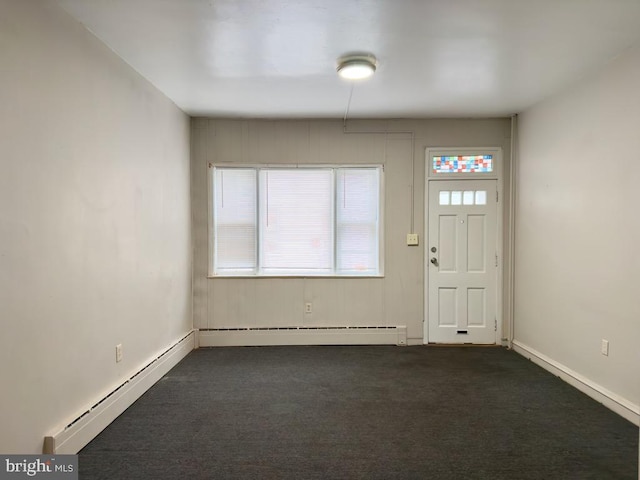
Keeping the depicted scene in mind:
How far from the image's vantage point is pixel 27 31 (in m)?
1.86

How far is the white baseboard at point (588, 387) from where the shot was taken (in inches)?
101

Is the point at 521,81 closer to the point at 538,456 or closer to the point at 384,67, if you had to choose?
the point at 384,67

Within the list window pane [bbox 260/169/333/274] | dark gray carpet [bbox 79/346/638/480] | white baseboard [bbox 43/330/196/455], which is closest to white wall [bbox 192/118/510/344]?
window pane [bbox 260/169/333/274]

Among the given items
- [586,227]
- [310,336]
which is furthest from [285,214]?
[586,227]

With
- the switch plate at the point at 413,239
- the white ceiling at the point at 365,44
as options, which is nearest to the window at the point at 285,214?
the switch plate at the point at 413,239

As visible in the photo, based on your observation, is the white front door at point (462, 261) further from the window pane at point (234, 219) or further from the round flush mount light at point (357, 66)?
the window pane at point (234, 219)

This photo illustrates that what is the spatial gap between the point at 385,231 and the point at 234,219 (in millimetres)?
1709

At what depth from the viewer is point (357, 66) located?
2.75 meters

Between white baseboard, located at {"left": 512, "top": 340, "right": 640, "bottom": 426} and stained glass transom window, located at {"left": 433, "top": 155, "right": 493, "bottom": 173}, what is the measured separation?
196cm

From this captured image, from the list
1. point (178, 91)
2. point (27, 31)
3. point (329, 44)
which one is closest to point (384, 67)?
point (329, 44)

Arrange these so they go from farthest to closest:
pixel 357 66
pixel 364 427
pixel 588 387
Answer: pixel 588 387 → pixel 357 66 → pixel 364 427

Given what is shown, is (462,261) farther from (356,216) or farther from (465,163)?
(356,216)

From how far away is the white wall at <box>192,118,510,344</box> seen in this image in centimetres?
427

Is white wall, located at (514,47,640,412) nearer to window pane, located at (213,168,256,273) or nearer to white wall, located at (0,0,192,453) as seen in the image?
window pane, located at (213,168,256,273)
